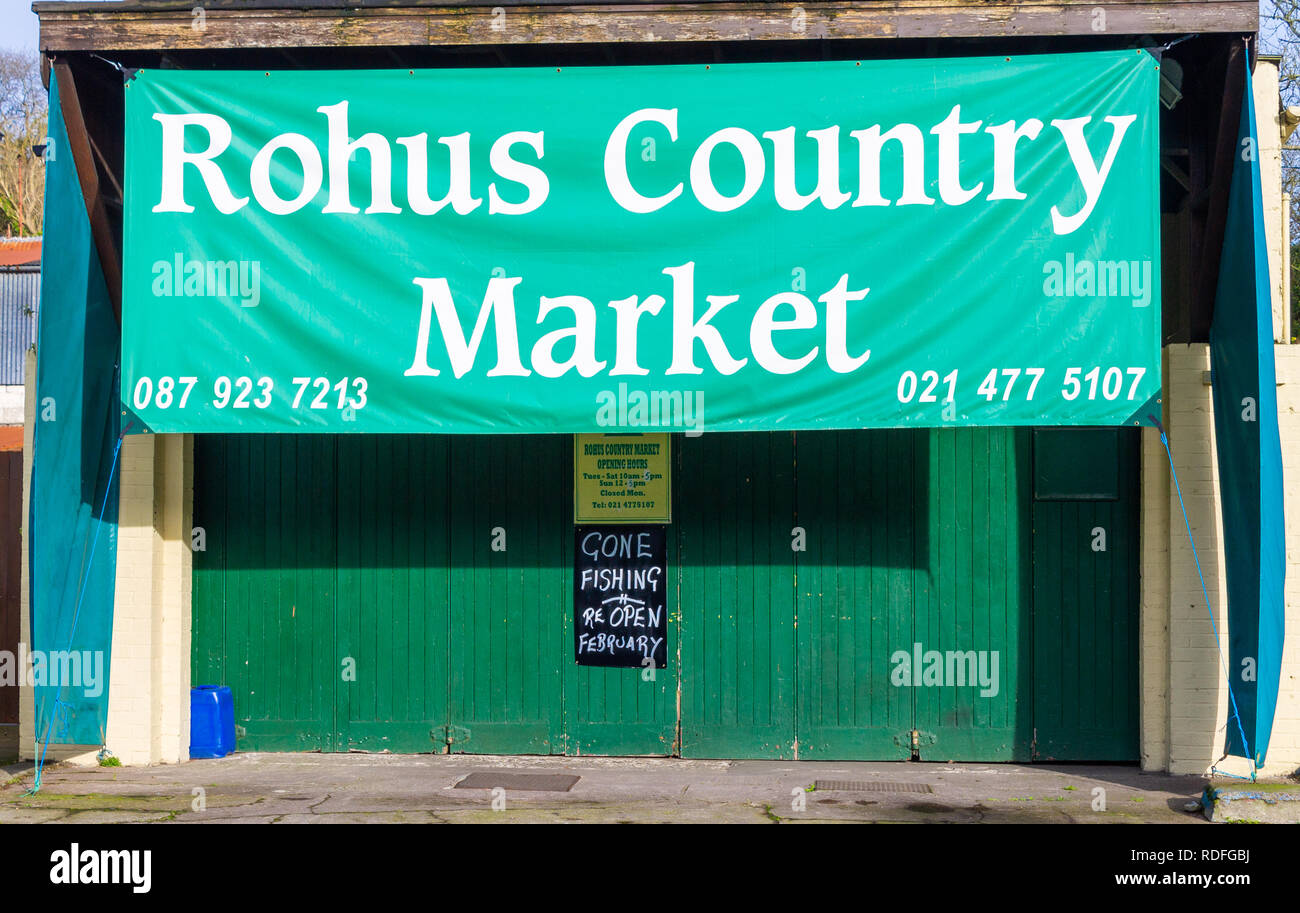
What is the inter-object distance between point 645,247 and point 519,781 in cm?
393

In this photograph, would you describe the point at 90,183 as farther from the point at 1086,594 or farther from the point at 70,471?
the point at 1086,594

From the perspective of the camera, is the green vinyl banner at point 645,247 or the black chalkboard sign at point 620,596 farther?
the black chalkboard sign at point 620,596

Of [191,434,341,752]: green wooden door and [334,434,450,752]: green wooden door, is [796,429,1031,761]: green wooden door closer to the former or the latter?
[334,434,450,752]: green wooden door

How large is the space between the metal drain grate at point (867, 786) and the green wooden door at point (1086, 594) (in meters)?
1.37

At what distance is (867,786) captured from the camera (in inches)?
351

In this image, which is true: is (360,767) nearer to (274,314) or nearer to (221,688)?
(221,688)

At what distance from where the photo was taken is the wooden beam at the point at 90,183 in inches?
350

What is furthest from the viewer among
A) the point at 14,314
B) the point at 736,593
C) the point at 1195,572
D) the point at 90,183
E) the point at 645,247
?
the point at 14,314

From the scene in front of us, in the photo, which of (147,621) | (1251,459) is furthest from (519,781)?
(1251,459)

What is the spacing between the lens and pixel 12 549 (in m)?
11.0

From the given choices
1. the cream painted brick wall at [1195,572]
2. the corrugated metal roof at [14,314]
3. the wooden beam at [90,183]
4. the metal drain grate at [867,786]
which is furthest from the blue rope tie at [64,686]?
the corrugated metal roof at [14,314]

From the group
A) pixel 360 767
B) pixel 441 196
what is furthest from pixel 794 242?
pixel 360 767

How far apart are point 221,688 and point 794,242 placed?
5761 mm

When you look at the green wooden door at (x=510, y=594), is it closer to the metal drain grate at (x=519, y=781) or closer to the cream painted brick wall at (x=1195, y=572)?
the metal drain grate at (x=519, y=781)
